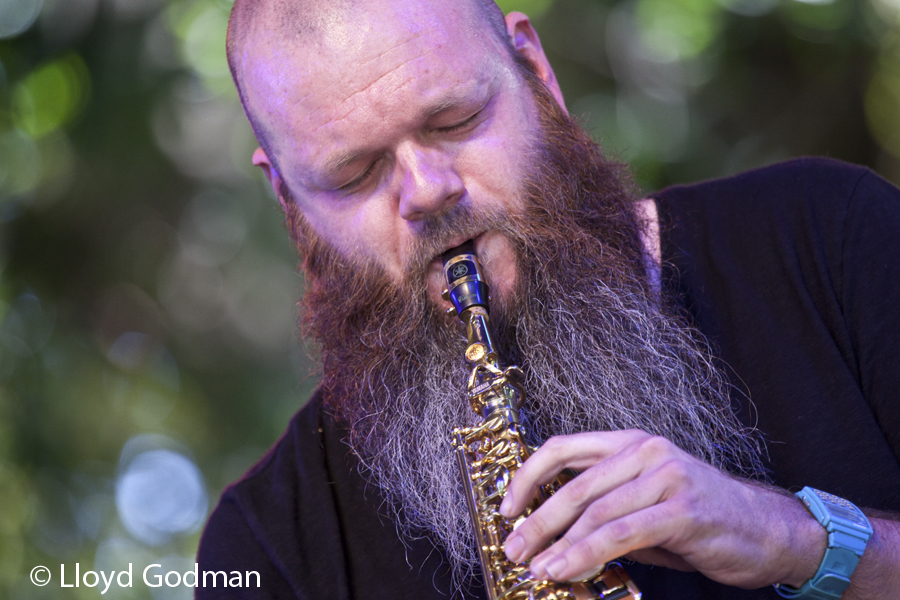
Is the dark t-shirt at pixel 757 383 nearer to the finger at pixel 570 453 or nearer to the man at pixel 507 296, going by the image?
the man at pixel 507 296

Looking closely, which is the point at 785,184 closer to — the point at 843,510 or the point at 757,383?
the point at 757,383

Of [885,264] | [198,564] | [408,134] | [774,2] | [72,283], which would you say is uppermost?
[774,2]

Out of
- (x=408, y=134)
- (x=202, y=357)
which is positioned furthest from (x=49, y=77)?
(x=408, y=134)

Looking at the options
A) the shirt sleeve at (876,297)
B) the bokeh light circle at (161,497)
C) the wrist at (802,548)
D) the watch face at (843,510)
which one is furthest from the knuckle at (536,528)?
the bokeh light circle at (161,497)

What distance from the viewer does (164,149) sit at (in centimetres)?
356

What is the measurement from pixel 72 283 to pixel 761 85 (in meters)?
3.42

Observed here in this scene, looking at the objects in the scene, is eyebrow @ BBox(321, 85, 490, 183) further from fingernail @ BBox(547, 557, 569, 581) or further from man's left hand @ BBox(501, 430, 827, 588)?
fingernail @ BBox(547, 557, 569, 581)

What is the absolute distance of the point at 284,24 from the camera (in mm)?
1818

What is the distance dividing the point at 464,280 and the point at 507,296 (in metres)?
0.13

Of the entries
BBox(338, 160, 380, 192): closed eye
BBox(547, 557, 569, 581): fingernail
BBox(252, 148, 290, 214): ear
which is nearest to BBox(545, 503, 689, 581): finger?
BBox(547, 557, 569, 581): fingernail

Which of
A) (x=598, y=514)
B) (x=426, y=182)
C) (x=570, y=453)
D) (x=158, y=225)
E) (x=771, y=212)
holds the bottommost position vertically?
(x=598, y=514)

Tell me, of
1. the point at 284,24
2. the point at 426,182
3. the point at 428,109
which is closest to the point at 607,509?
the point at 426,182

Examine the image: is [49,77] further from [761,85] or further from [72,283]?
[761,85]

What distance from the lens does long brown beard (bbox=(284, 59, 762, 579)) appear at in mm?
1702
